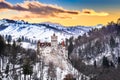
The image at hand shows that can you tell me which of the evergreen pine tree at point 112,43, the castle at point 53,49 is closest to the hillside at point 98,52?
the evergreen pine tree at point 112,43

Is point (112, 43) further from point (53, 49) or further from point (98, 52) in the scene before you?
point (53, 49)

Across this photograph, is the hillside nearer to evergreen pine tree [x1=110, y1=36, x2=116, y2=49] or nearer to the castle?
evergreen pine tree [x1=110, y1=36, x2=116, y2=49]

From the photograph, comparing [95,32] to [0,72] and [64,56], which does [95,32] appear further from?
[0,72]

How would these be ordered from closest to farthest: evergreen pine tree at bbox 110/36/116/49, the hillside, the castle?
1. the hillside
2. the castle
3. evergreen pine tree at bbox 110/36/116/49

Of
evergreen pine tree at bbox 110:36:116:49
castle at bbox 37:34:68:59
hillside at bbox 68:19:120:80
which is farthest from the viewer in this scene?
evergreen pine tree at bbox 110:36:116:49

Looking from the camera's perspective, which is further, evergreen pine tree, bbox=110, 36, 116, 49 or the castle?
evergreen pine tree, bbox=110, 36, 116, 49

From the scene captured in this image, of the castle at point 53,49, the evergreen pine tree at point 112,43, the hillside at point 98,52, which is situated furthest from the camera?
the evergreen pine tree at point 112,43

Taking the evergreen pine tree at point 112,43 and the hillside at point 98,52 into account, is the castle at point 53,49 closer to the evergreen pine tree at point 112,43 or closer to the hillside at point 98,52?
the hillside at point 98,52

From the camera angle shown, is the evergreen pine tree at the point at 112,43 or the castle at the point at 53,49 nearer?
the castle at the point at 53,49

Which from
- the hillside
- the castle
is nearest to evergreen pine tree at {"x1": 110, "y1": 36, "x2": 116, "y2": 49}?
the hillside

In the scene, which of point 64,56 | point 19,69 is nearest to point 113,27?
point 64,56

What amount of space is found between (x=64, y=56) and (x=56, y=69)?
1562cm

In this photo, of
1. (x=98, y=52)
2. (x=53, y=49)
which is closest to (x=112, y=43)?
(x=98, y=52)

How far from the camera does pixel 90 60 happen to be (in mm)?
91625
